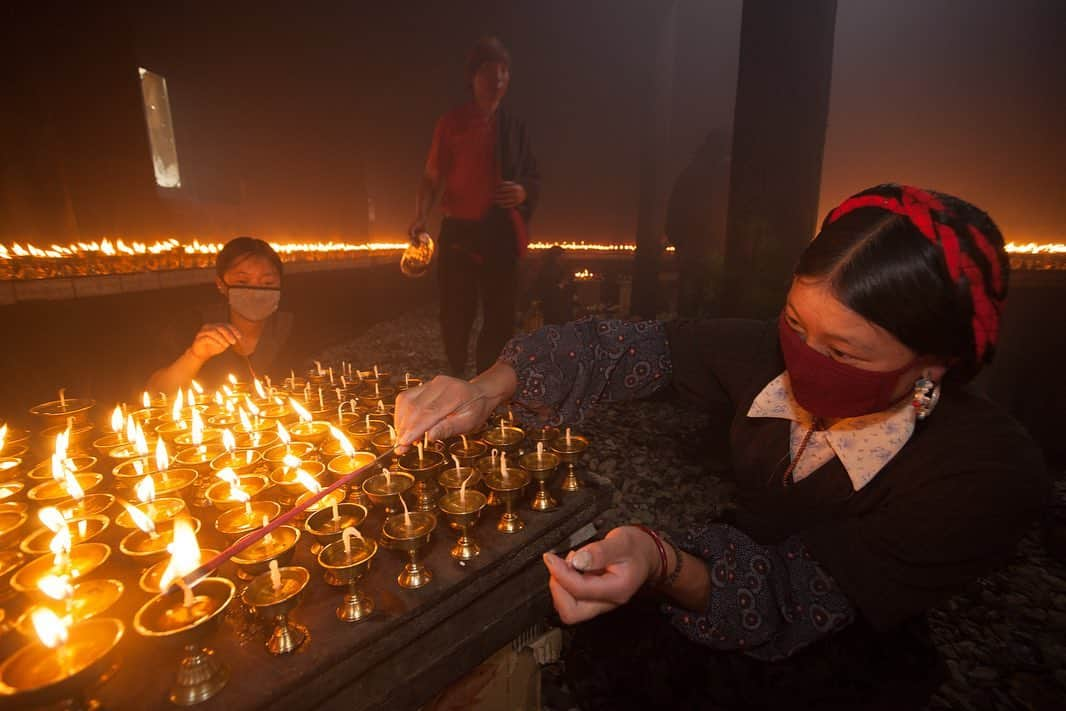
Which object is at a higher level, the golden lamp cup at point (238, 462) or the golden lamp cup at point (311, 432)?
the golden lamp cup at point (238, 462)

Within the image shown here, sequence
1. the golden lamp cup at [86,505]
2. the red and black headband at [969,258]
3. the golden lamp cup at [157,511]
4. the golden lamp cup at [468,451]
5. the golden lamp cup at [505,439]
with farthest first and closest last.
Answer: the golden lamp cup at [505,439], the golden lamp cup at [468,451], the golden lamp cup at [86,505], the golden lamp cup at [157,511], the red and black headband at [969,258]

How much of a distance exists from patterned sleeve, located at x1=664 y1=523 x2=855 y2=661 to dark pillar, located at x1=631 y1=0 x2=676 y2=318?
13028 millimetres

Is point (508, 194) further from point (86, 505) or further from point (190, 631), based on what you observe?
point (190, 631)

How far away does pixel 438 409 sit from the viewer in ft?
7.49

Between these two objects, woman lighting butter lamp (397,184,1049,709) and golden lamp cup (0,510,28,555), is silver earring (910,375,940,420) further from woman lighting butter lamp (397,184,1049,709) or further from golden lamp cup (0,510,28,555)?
golden lamp cup (0,510,28,555)

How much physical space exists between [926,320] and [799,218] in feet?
12.4

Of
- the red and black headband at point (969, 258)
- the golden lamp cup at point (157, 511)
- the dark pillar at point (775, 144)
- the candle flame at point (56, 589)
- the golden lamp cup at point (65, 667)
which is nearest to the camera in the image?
the golden lamp cup at point (65, 667)

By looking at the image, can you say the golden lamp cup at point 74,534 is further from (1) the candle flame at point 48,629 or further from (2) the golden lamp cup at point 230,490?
(1) the candle flame at point 48,629

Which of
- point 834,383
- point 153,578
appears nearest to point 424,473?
point 153,578

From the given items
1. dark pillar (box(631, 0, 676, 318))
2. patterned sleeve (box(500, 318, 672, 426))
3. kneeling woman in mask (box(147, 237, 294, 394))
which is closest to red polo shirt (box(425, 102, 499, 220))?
kneeling woman in mask (box(147, 237, 294, 394))

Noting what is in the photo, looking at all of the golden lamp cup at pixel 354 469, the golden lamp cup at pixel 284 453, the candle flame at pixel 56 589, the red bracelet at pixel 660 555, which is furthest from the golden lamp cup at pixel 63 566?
the red bracelet at pixel 660 555

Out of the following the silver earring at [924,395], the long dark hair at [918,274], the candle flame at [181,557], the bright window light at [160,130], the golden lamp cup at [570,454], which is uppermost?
the bright window light at [160,130]

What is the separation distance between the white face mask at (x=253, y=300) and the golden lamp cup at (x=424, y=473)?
8.21 feet

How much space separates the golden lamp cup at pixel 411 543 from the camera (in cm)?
203
